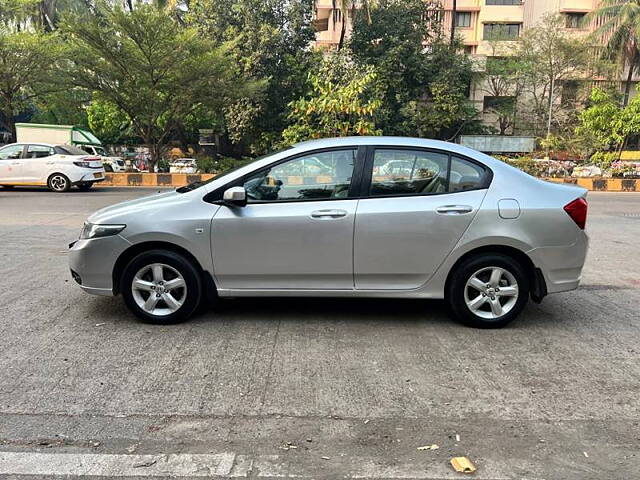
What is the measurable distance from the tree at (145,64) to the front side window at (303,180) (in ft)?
58.6

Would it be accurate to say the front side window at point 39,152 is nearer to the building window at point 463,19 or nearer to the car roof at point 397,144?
the car roof at point 397,144

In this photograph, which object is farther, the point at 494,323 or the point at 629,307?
the point at 629,307

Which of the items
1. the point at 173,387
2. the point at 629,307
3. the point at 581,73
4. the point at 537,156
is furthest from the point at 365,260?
the point at 581,73

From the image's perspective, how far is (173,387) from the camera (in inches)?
151

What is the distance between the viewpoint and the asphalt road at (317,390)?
3008mm

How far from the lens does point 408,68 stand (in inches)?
1352

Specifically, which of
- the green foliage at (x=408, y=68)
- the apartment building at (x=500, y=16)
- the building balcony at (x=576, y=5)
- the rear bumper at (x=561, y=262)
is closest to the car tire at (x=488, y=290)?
the rear bumper at (x=561, y=262)

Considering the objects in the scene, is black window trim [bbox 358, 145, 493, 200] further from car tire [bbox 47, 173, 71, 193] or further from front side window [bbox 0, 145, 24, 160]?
front side window [bbox 0, 145, 24, 160]

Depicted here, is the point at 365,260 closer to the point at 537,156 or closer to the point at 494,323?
the point at 494,323

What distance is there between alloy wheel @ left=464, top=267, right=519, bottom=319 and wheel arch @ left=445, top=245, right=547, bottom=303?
0.15 meters

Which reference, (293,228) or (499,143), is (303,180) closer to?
(293,228)

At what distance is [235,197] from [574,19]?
157ft

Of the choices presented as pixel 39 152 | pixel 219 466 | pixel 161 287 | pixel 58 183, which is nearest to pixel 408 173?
pixel 161 287

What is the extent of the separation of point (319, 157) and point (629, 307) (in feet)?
11.4
